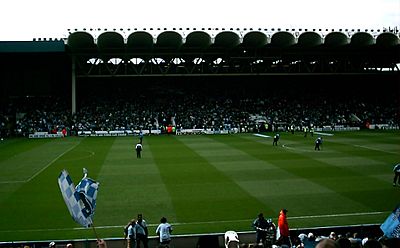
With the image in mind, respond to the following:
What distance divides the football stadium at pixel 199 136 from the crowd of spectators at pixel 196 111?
273 millimetres

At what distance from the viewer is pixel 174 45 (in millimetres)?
59469

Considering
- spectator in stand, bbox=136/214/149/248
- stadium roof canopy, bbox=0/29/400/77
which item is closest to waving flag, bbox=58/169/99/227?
spectator in stand, bbox=136/214/149/248

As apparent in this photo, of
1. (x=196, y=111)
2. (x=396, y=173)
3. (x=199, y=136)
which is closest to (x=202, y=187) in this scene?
(x=396, y=173)

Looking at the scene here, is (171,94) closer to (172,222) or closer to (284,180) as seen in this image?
(284,180)

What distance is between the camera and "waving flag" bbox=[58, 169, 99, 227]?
35.8ft

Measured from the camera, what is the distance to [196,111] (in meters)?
66.5

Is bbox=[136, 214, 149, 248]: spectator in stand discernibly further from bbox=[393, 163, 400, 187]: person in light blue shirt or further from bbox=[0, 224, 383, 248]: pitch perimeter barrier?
bbox=[393, 163, 400, 187]: person in light blue shirt

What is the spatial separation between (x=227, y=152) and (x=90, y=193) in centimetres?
2652

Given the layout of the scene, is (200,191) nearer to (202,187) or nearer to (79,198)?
(202,187)

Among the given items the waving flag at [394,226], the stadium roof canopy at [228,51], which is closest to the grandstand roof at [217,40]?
the stadium roof canopy at [228,51]

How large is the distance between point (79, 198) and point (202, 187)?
12633mm

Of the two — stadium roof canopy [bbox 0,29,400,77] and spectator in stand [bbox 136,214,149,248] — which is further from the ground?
stadium roof canopy [bbox 0,29,400,77]

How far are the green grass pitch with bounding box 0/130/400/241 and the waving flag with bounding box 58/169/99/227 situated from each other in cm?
466

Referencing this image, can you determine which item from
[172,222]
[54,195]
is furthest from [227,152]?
[172,222]
